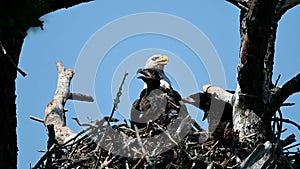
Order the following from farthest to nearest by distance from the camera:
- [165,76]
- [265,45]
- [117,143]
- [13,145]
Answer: [165,76], [117,143], [265,45], [13,145]

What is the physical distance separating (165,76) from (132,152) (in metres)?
4.16

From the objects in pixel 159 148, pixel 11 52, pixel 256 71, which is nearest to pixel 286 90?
pixel 256 71

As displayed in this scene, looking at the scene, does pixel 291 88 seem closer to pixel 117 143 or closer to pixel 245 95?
pixel 245 95

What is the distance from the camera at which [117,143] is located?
7312mm

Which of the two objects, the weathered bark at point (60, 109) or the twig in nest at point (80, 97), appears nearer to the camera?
the weathered bark at point (60, 109)

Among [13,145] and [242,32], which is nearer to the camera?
[13,145]

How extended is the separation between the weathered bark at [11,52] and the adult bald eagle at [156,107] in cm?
299

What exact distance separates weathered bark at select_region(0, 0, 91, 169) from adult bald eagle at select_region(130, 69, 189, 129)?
9.79 ft

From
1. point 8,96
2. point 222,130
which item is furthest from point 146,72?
point 8,96

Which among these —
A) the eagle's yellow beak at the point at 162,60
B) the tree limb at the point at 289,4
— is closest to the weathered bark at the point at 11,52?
the tree limb at the point at 289,4

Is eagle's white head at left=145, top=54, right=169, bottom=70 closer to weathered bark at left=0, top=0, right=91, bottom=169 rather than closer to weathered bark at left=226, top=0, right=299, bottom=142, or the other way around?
weathered bark at left=226, top=0, right=299, bottom=142

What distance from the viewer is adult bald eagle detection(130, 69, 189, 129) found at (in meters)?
8.21

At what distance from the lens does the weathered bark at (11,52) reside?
132 inches

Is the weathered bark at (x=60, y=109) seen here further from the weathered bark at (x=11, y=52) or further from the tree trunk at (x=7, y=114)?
the tree trunk at (x=7, y=114)
